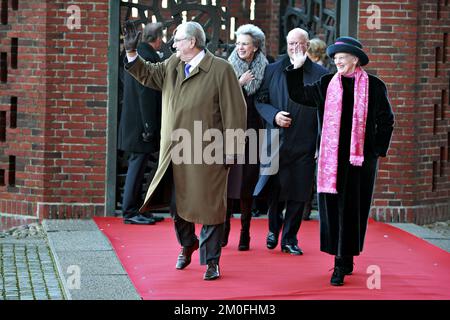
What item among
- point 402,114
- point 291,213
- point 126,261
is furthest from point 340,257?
point 402,114

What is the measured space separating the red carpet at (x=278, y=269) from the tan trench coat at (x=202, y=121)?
1.84ft

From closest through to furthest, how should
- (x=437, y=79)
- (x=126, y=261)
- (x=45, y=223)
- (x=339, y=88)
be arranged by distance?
(x=339, y=88) < (x=126, y=261) < (x=45, y=223) < (x=437, y=79)

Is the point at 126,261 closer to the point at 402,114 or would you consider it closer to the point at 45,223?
the point at 45,223

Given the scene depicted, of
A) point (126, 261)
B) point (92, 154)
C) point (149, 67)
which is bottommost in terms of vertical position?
point (126, 261)

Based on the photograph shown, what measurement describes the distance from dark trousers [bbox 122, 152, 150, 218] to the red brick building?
50 centimetres

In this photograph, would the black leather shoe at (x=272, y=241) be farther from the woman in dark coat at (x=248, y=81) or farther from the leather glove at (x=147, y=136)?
the leather glove at (x=147, y=136)

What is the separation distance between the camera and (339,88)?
910 cm

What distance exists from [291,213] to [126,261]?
4.89 feet

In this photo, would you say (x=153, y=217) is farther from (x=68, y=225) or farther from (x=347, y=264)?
(x=347, y=264)

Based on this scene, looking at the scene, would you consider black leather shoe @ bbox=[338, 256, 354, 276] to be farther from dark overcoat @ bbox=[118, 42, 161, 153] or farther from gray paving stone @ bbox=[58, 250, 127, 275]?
dark overcoat @ bbox=[118, 42, 161, 153]

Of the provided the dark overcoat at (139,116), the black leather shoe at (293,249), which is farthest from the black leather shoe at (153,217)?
the black leather shoe at (293,249)

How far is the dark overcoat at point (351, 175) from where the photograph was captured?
9.15 meters

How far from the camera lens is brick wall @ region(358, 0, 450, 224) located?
12758 mm

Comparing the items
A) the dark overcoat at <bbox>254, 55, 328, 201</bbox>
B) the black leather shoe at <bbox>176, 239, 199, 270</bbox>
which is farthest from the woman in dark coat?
the black leather shoe at <bbox>176, 239, 199, 270</bbox>
